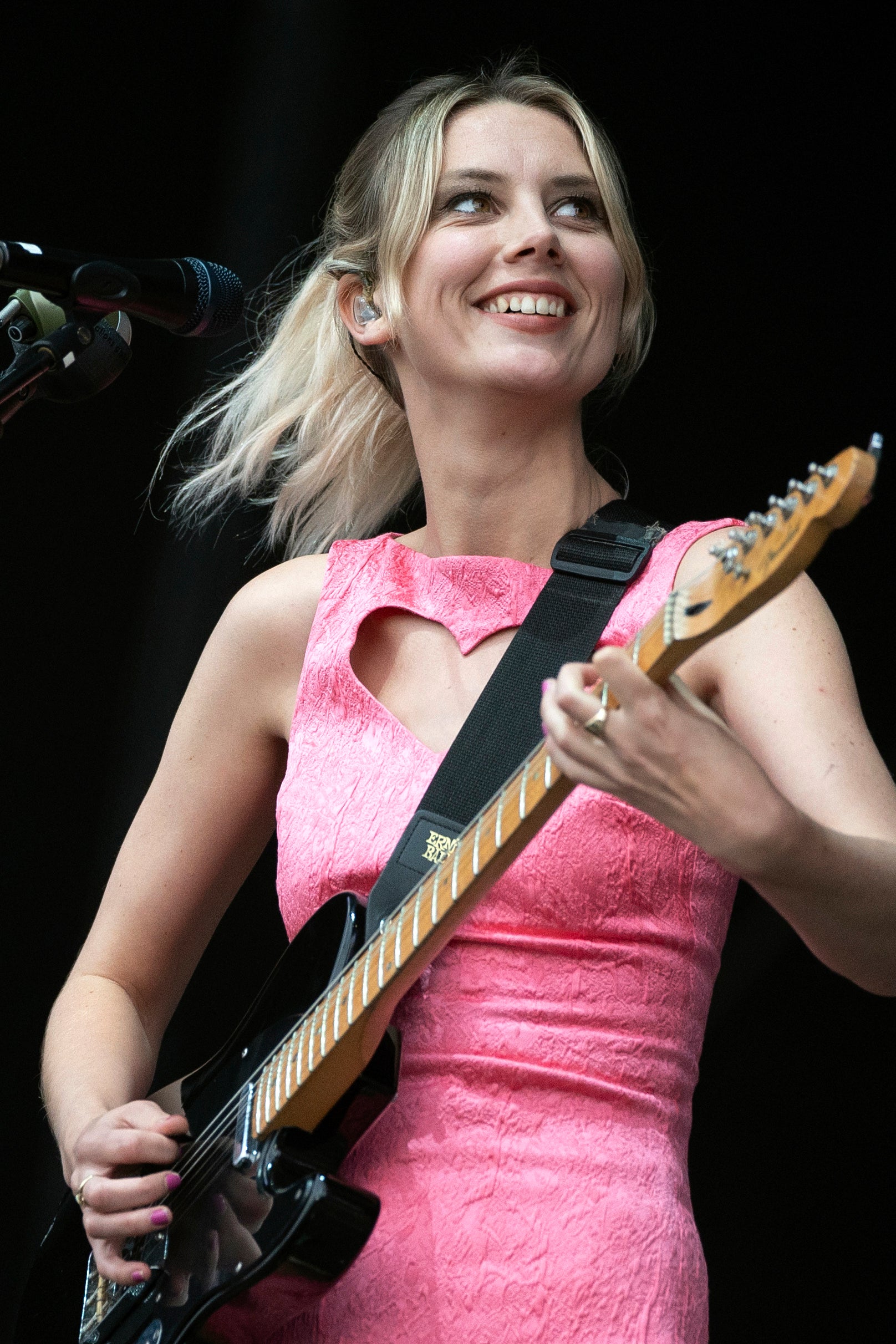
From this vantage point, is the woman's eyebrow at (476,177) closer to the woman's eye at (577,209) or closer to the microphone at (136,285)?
the woman's eye at (577,209)

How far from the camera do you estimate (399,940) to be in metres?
1.24

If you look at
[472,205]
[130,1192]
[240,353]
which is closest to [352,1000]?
[130,1192]

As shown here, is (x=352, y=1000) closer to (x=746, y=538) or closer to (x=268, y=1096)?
(x=268, y=1096)

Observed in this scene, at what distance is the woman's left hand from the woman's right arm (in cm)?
93

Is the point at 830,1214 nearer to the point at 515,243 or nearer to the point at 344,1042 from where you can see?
the point at 344,1042

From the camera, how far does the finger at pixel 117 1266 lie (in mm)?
1401

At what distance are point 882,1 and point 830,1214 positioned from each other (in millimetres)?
2115

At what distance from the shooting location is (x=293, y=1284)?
49.4 inches

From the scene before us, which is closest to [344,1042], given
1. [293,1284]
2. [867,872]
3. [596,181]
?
[293,1284]

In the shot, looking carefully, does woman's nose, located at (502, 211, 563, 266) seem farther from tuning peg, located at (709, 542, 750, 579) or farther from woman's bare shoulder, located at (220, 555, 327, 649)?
tuning peg, located at (709, 542, 750, 579)

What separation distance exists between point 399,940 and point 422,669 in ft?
1.82

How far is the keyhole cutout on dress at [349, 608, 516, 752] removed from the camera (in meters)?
1.67

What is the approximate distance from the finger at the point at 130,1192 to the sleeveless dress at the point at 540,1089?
0.59 feet

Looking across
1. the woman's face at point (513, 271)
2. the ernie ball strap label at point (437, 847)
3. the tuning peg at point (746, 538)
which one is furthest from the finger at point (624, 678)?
the woman's face at point (513, 271)
